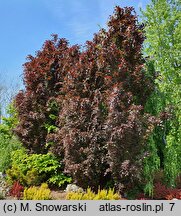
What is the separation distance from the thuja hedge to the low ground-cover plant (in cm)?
33

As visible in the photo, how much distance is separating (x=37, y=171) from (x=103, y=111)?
2.50m

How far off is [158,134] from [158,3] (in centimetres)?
794

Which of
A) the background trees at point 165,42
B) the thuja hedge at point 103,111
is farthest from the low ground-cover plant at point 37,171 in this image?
the background trees at point 165,42

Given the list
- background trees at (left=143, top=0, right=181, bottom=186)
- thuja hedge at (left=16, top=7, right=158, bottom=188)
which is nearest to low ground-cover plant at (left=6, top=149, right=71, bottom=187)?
thuja hedge at (left=16, top=7, right=158, bottom=188)

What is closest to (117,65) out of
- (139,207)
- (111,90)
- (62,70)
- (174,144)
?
(111,90)

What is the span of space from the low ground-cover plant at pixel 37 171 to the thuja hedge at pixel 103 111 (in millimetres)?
332

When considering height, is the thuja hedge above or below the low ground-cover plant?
above

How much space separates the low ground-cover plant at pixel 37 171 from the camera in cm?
970

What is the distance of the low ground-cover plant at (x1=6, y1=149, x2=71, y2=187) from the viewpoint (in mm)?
9695

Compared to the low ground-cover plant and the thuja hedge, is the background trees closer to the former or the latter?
the thuja hedge

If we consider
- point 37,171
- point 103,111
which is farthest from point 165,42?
point 37,171

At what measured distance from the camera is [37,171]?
9.89 metres

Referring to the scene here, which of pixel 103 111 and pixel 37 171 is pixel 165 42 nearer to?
pixel 103 111

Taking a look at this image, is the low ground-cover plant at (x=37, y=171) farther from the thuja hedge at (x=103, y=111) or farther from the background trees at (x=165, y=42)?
the background trees at (x=165, y=42)
